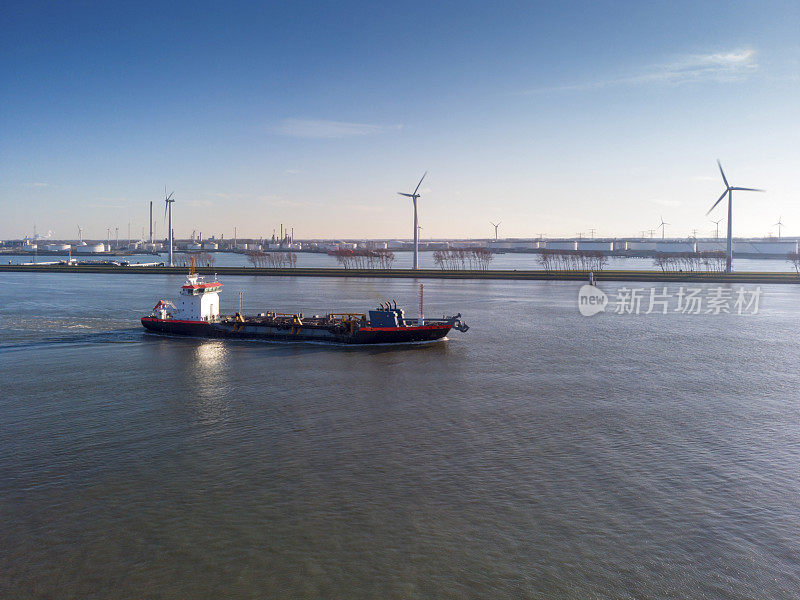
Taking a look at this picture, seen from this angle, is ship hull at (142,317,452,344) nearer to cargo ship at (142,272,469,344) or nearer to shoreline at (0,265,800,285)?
cargo ship at (142,272,469,344)

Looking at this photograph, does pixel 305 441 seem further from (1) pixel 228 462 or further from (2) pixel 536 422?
(2) pixel 536 422

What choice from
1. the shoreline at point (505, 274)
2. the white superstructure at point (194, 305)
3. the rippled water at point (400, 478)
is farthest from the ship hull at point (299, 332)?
the shoreline at point (505, 274)

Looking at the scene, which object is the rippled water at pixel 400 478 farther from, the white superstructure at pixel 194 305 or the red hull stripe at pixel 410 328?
the white superstructure at pixel 194 305

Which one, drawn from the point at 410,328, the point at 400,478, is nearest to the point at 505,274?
the point at 410,328

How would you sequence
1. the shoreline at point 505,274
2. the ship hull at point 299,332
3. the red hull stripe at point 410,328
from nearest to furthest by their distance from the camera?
the red hull stripe at point 410,328
the ship hull at point 299,332
the shoreline at point 505,274

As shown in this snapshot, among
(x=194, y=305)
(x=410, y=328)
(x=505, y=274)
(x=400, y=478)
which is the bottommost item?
(x=400, y=478)

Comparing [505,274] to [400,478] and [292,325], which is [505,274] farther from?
[400,478]
